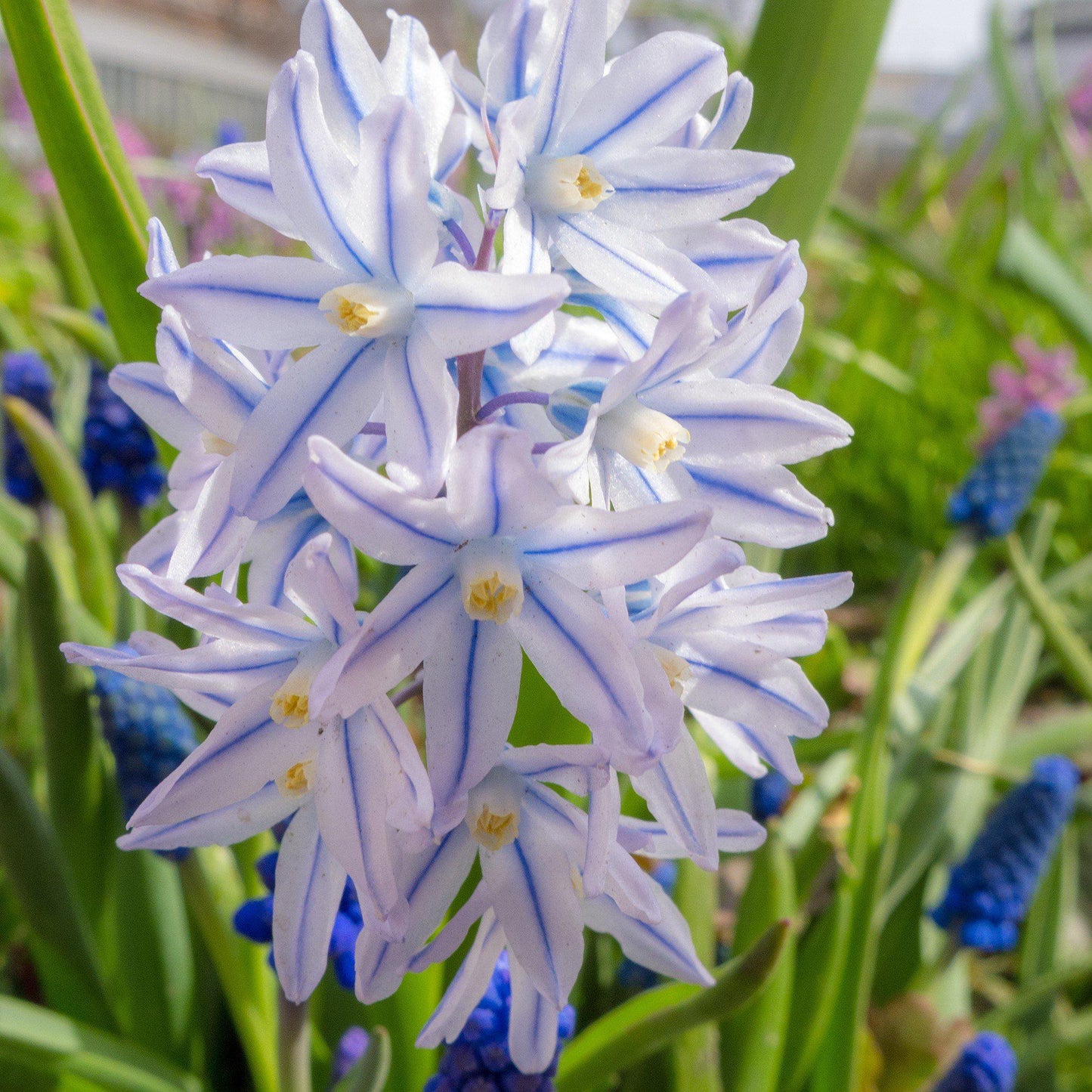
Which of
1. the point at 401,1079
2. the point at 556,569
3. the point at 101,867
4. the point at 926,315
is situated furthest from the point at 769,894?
the point at 926,315

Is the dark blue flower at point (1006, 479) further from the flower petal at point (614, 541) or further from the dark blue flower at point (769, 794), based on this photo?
the flower petal at point (614, 541)

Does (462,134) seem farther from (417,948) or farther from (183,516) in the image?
(417,948)

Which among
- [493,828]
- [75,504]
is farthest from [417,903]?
[75,504]

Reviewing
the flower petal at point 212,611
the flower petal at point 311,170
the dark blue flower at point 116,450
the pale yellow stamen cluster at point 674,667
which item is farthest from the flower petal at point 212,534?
the dark blue flower at point 116,450

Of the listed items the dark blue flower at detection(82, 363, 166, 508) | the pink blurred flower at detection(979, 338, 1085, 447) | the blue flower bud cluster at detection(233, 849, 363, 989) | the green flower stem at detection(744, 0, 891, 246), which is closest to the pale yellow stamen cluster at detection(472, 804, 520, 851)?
the blue flower bud cluster at detection(233, 849, 363, 989)

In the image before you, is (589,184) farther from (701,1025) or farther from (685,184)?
(701,1025)

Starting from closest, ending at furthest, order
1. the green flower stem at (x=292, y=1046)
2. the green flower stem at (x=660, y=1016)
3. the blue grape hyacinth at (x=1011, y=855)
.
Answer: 1. the green flower stem at (x=660, y=1016)
2. the green flower stem at (x=292, y=1046)
3. the blue grape hyacinth at (x=1011, y=855)

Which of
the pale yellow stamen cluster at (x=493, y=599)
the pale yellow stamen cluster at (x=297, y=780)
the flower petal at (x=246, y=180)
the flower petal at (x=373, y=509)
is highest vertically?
the flower petal at (x=246, y=180)

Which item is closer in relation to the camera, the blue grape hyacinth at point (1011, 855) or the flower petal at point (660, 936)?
the flower petal at point (660, 936)
